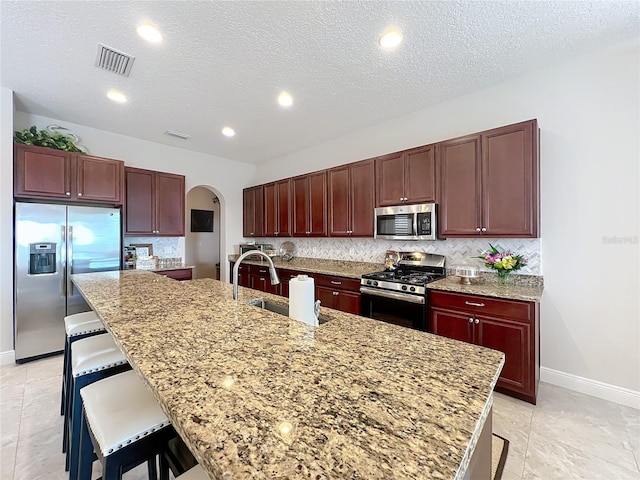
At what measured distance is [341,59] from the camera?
234 cm

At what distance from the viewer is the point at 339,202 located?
3.80 m

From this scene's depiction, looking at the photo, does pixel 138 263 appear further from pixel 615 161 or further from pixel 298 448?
pixel 615 161

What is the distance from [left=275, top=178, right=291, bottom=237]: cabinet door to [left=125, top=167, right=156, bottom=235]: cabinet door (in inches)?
74.3

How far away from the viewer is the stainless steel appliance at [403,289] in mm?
2598

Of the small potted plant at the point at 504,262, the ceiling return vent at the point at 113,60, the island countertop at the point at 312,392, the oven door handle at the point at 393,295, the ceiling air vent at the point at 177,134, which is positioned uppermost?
the ceiling air vent at the point at 177,134

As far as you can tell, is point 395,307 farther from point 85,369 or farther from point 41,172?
point 41,172

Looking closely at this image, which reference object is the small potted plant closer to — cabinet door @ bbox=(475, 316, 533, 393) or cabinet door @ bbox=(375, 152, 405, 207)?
cabinet door @ bbox=(475, 316, 533, 393)

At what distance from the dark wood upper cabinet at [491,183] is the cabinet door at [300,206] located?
2040 mm

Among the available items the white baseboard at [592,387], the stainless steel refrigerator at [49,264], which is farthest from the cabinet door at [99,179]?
the white baseboard at [592,387]

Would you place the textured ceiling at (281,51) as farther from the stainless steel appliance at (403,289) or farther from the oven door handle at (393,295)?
the oven door handle at (393,295)

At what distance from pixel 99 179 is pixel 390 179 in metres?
3.66

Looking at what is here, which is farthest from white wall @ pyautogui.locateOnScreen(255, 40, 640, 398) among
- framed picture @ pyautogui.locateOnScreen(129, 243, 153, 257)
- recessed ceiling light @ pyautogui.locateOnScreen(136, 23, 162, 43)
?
framed picture @ pyautogui.locateOnScreen(129, 243, 153, 257)

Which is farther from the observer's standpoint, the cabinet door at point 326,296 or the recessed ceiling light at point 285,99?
the cabinet door at point 326,296

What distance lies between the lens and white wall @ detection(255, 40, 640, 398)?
7.18 ft
